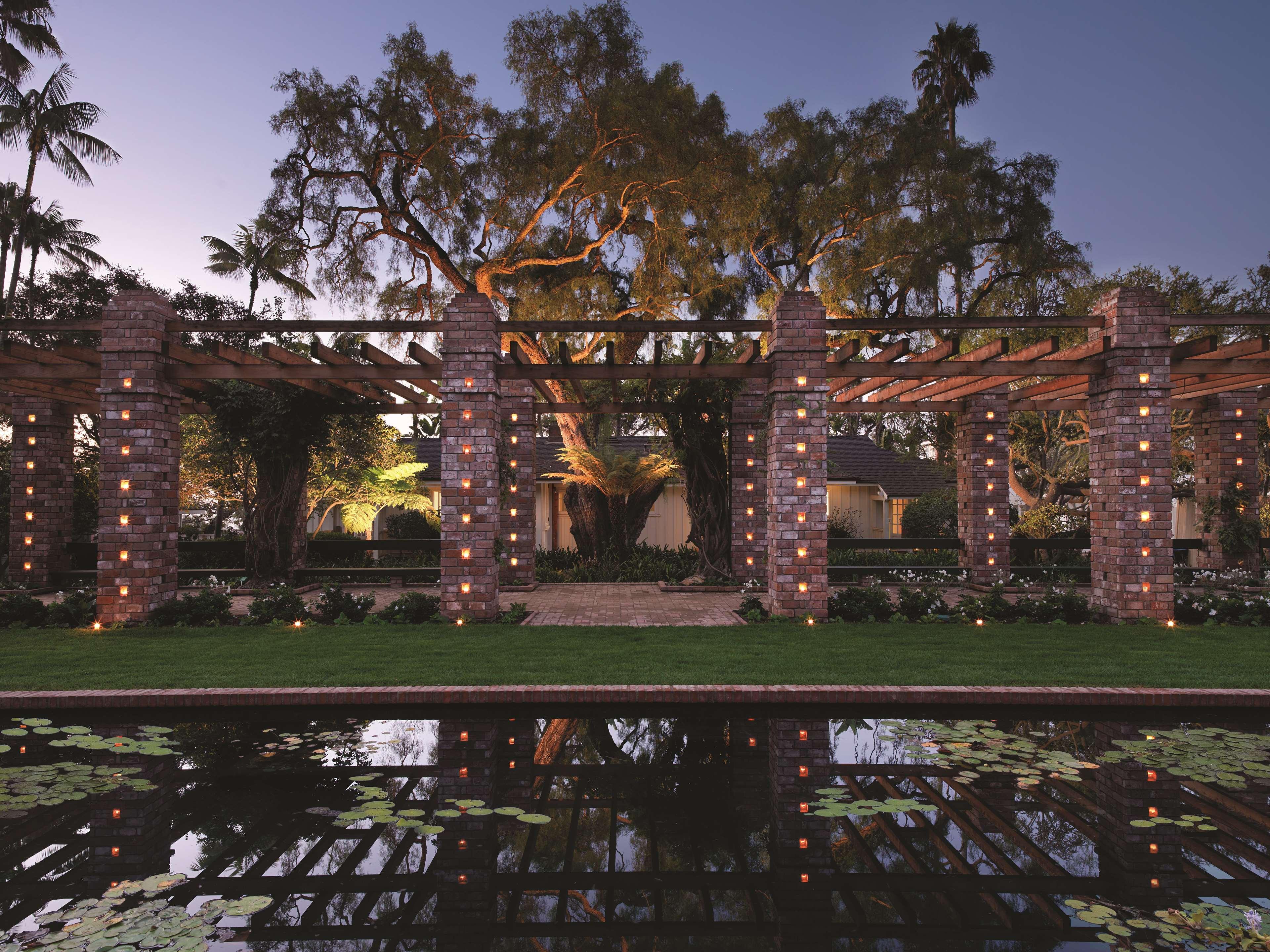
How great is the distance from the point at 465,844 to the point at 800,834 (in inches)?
77.0

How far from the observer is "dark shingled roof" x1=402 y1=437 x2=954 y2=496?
76.0ft

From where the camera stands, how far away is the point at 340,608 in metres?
9.62

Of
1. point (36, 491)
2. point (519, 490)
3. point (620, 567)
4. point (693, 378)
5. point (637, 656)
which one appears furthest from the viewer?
point (620, 567)

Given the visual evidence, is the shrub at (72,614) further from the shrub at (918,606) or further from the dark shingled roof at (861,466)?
the dark shingled roof at (861,466)

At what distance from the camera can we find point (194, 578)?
14.5m

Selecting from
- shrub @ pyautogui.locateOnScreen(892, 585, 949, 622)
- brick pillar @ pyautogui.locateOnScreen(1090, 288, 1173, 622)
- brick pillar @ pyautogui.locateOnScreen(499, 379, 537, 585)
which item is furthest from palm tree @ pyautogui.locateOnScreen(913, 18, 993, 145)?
shrub @ pyautogui.locateOnScreen(892, 585, 949, 622)

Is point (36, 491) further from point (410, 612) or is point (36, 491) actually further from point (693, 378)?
point (693, 378)

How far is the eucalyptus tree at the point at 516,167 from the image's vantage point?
16.7 metres

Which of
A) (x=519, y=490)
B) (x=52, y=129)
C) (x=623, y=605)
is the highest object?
(x=52, y=129)

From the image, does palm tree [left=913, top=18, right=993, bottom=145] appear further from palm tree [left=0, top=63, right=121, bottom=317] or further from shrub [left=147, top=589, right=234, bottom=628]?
palm tree [left=0, top=63, right=121, bottom=317]

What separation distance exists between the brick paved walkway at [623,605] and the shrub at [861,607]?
1.49 metres

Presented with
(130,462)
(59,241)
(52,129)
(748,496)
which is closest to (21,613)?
(130,462)

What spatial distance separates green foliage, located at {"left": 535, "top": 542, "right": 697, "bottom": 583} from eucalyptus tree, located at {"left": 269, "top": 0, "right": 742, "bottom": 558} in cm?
142

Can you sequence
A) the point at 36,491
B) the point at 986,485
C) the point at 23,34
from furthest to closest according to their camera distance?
the point at 23,34 < the point at 36,491 < the point at 986,485
